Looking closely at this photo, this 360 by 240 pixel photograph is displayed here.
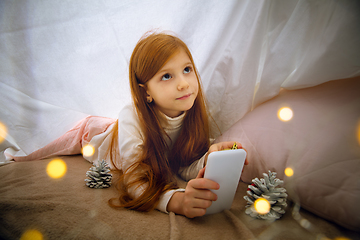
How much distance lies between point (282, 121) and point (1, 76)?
1.17m

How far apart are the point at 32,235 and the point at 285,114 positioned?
788 mm

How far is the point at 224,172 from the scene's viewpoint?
573 millimetres

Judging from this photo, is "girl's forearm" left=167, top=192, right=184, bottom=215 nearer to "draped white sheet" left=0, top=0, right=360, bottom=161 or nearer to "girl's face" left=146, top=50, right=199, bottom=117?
"girl's face" left=146, top=50, right=199, bottom=117

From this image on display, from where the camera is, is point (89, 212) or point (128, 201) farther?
point (128, 201)

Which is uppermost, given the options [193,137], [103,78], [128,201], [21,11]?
[21,11]

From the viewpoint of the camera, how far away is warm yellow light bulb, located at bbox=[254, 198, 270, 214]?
0.55 m

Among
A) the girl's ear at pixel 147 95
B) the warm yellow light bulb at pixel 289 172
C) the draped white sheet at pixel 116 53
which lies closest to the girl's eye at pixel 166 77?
the girl's ear at pixel 147 95

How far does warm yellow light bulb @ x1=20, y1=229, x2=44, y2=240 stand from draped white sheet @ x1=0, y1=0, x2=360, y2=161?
66cm

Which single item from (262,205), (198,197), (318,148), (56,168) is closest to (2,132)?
(56,168)

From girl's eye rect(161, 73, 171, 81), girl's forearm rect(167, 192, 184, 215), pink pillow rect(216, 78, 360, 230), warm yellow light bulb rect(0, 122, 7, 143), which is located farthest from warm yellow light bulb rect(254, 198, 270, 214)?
warm yellow light bulb rect(0, 122, 7, 143)

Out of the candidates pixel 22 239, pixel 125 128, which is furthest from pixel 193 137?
pixel 22 239

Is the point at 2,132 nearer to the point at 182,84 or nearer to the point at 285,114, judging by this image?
the point at 182,84

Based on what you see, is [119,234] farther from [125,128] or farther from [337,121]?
[337,121]

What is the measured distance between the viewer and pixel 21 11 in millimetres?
864
